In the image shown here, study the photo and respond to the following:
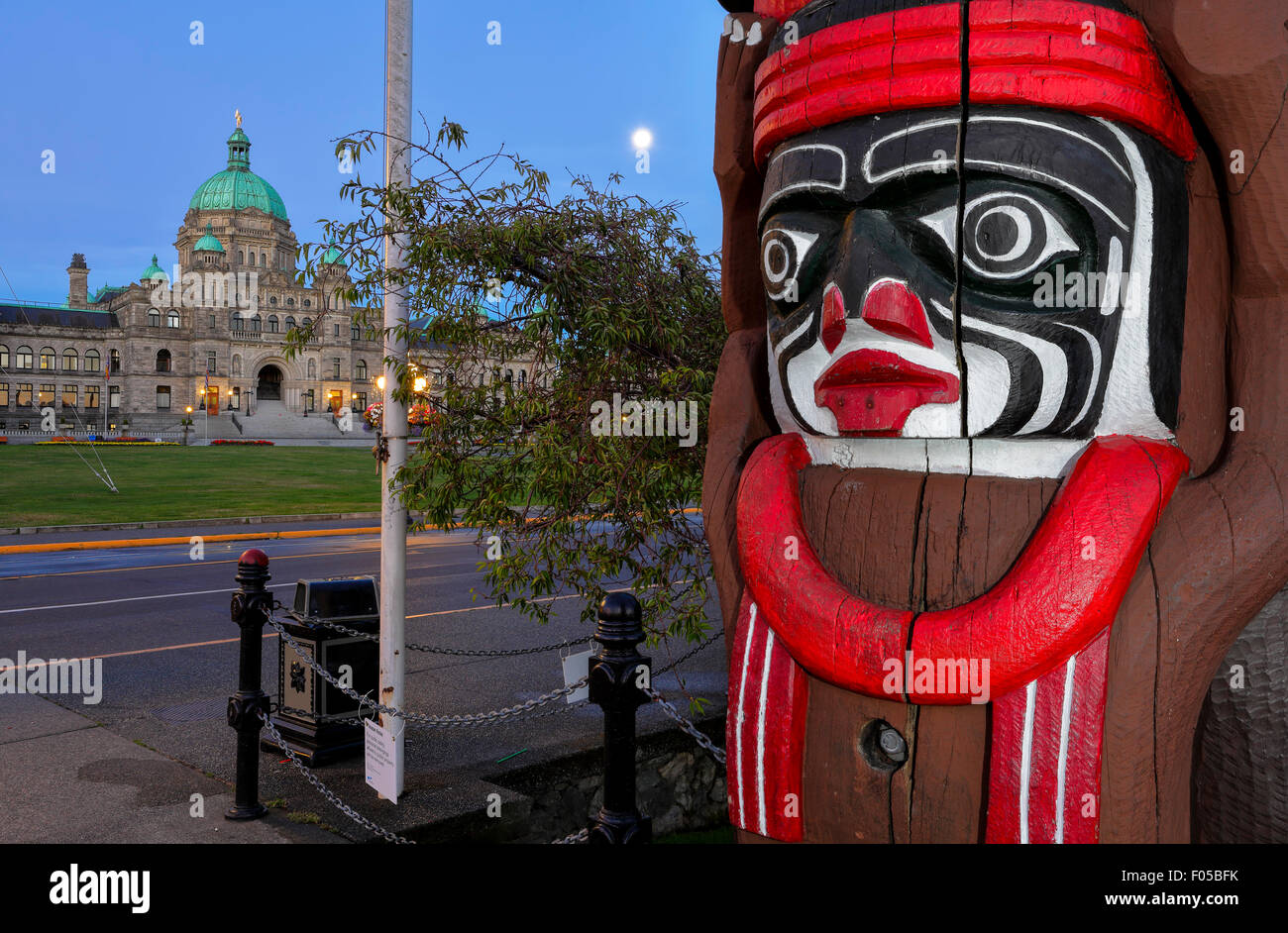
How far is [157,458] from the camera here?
3722 cm

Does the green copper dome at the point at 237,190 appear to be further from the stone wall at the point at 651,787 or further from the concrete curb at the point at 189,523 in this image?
the stone wall at the point at 651,787

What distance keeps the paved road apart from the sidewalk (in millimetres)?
121

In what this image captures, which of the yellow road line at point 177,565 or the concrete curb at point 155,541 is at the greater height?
the concrete curb at point 155,541

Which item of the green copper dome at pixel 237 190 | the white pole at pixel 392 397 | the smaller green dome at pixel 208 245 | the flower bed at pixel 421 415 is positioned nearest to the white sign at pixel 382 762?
the white pole at pixel 392 397

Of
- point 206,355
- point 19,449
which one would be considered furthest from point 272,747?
point 206,355

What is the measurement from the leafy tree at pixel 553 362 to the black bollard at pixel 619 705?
4.77ft

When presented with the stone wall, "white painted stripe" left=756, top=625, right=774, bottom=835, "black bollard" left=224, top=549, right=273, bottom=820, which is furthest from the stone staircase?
"white painted stripe" left=756, top=625, right=774, bottom=835

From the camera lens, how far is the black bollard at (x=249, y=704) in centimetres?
450

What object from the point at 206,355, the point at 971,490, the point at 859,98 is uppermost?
the point at 206,355

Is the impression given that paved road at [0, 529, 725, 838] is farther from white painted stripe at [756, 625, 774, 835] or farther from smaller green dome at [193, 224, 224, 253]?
smaller green dome at [193, 224, 224, 253]

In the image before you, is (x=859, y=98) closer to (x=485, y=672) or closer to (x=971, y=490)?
(x=971, y=490)

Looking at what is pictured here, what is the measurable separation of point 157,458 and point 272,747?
1418 inches

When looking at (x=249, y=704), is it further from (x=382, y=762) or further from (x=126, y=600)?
(x=126, y=600)

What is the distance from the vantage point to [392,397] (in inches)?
177
